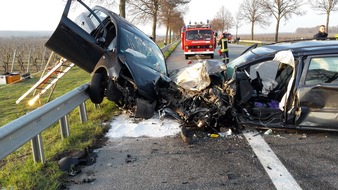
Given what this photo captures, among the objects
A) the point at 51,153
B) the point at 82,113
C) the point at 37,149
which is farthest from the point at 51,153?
the point at 82,113

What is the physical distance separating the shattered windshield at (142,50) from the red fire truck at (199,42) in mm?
13662

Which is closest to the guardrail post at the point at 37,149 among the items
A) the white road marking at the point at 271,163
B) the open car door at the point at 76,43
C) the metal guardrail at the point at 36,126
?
the metal guardrail at the point at 36,126

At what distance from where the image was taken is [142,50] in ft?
20.9

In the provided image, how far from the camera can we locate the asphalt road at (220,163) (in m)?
3.32

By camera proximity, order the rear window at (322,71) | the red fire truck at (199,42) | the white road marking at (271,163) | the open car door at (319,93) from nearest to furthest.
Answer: the white road marking at (271,163) < the open car door at (319,93) < the rear window at (322,71) < the red fire truck at (199,42)

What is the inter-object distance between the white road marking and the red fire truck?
52.8 ft

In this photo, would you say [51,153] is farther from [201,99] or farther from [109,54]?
[201,99]

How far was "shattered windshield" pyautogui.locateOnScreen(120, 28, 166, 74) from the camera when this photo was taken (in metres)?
5.79

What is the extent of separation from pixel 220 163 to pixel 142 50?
3.27 m

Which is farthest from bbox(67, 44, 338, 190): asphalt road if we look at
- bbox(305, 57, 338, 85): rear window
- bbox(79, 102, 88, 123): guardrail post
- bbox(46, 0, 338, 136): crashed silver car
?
bbox(79, 102, 88, 123): guardrail post

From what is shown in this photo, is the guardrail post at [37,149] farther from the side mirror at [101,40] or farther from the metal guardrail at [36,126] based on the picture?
the side mirror at [101,40]

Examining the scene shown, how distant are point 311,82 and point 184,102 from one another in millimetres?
2029

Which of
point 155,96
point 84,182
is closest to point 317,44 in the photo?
point 155,96

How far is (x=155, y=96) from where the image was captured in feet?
18.5
